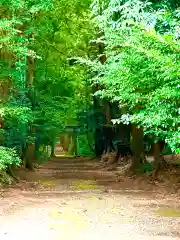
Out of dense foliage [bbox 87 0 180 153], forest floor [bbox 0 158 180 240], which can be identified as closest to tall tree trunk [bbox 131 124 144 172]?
forest floor [bbox 0 158 180 240]

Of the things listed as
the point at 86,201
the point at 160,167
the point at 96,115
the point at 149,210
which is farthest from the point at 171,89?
the point at 96,115

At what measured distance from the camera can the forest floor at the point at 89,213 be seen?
830 cm

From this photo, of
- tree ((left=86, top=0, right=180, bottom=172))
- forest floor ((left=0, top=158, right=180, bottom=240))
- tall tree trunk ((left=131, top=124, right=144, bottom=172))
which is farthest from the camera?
tall tree trunk ((left=131, top=124, right=144, bottom=172))

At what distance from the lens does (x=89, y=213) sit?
10.4 meters

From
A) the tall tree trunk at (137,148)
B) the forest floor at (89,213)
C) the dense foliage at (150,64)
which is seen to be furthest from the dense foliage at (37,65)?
the tall tree trunk at (137,148)

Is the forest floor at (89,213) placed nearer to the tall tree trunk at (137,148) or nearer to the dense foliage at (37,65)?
the dense foliage at (37,65)

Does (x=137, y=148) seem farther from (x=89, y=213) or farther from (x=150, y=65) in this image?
(x=150, y=65)

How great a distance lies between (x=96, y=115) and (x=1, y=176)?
18509 millimetres

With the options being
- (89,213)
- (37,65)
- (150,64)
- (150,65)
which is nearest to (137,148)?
(37,65)

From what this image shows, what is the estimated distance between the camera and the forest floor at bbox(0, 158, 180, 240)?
8.30 m

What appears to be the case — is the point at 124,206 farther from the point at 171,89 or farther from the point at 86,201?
the point at 171,89

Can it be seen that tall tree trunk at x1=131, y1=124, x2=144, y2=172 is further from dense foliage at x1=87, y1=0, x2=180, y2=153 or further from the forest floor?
dense foliage at x1=87, y1=0, x2=180, y2=153

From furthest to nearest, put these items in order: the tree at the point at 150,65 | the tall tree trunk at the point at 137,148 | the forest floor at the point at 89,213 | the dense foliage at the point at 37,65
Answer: the tall tree trunk at the point at 137,148 < the dense foliage at the point at 37,65 < the forest floor at the point at 89,213 < the tree at the point at 150,65

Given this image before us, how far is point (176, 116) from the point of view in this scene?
7.89 meters
